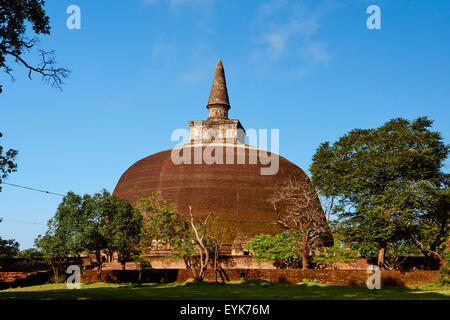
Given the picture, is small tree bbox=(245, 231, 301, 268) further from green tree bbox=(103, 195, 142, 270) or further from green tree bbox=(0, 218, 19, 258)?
green tree bbox=(0, 218, 19, 258)

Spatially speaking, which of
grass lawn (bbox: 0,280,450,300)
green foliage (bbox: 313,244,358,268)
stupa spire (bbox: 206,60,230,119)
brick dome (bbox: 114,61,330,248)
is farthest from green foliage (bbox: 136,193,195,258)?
stupa spire (bbox: 206,60,230,119)

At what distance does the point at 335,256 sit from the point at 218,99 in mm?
31904

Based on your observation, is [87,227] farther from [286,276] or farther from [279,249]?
[279,249]

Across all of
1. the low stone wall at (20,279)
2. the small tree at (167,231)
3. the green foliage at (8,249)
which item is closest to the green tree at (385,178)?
the small tree at (167,231)

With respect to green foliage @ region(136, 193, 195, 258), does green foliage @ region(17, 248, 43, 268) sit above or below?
below

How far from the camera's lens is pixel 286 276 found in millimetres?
23734

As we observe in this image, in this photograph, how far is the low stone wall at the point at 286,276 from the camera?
68.9 feet

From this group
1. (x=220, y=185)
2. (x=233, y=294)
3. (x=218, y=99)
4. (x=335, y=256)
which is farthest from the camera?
(x=218, y=99)

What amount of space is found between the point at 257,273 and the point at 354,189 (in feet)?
25.8

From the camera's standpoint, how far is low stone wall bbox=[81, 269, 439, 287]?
827 inches

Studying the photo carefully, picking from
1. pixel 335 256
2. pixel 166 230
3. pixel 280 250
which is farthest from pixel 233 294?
pixel 280 250

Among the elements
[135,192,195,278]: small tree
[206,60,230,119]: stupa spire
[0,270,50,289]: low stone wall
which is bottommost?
[0,270,50,289]: low stone wall

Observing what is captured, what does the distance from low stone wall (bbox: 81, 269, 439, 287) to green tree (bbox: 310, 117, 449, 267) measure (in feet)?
8.91

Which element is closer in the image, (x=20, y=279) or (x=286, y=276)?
(x=286, y=276)
